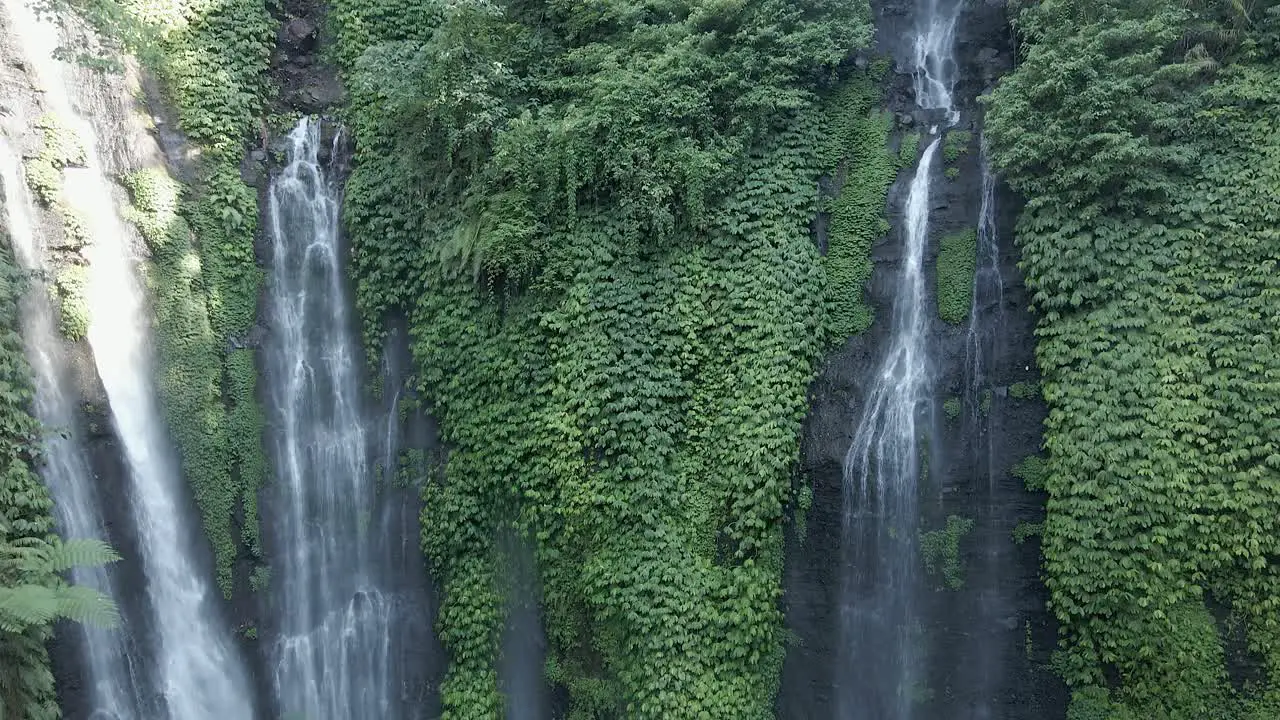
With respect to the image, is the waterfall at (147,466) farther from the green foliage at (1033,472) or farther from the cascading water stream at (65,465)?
the green foliage at (1033,472)

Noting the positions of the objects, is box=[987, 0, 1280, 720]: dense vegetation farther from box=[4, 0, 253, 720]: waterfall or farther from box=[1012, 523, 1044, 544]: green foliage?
box=[4, 0, 253, 720]: waterfall

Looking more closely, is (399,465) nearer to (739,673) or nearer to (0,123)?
(739,673)


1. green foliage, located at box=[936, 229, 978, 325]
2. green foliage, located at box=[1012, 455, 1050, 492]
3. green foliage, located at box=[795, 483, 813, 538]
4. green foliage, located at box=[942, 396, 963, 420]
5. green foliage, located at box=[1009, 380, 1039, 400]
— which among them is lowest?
green foliage, located at box=[795, 483, 813, 538]

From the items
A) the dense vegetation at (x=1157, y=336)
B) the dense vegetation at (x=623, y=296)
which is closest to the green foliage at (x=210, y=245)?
the dense vegetation at (x=623, y=296)

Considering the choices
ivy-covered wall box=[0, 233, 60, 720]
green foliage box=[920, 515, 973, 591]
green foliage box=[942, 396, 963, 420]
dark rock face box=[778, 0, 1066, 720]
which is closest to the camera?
ivy-covered wall box=[0, 233, 60, 720]

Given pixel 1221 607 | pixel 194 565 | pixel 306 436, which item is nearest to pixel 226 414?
pixel 306 436

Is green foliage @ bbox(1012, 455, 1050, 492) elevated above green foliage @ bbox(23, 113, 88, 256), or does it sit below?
below

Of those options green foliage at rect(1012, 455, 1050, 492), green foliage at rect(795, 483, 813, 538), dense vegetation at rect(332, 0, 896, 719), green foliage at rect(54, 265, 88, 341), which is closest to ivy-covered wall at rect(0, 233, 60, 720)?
green foliage at rect(54, 265, 88, 341)
